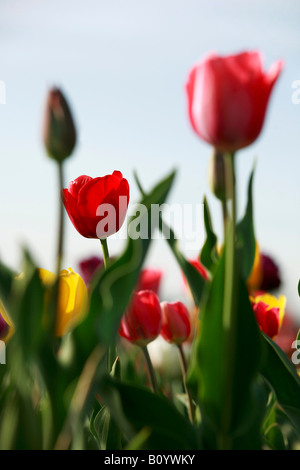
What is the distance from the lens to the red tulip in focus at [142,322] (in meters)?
0.71

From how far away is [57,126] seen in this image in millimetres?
478

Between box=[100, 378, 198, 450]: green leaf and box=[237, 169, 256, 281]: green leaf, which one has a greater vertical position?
box=[237, 169, 256, 281]: green leaf

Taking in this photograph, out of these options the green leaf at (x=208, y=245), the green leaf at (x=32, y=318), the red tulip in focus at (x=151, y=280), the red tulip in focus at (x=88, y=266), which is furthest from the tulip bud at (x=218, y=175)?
the red tulip in focus at (x=88, y=266)

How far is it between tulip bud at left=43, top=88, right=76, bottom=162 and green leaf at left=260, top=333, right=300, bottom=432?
10.8 inches

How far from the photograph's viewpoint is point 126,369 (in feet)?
3.42

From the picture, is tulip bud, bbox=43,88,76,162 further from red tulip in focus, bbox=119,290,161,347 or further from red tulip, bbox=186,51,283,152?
red tulip in focus, bbox=119,290,161,347

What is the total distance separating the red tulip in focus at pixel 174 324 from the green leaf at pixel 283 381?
228 mm

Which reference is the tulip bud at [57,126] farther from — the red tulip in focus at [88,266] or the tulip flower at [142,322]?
the red tulip in focus at [88,266]

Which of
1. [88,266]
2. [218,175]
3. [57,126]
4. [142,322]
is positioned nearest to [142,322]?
[142,322]

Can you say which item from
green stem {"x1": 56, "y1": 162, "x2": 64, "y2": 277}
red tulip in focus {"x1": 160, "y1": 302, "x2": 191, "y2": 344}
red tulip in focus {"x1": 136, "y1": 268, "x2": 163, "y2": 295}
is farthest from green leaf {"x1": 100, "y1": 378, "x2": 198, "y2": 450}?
red tulip in focus {"x1": 136, "y1": 268, "x2": 163, "y2": 295}

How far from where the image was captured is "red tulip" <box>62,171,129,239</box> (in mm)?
667

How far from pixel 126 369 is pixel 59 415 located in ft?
1.81

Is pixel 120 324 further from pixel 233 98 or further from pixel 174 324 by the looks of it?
pixel 174 324
